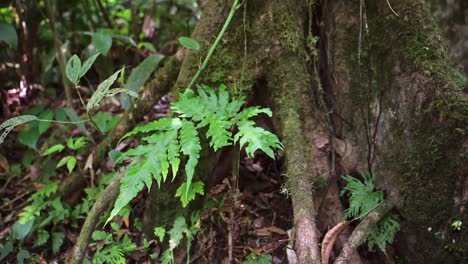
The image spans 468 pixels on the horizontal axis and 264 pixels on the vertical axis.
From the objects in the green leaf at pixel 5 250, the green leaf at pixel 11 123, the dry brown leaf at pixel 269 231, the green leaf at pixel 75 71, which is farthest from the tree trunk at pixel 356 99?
the green leaf at pixel 5 250

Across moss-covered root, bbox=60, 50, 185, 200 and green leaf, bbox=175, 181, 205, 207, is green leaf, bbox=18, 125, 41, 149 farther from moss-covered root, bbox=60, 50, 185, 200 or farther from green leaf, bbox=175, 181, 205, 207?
green leaf, bbox=175, 181, 205, 207

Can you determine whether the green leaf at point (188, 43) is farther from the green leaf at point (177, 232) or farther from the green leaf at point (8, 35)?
the green leaf at point (8, 35)

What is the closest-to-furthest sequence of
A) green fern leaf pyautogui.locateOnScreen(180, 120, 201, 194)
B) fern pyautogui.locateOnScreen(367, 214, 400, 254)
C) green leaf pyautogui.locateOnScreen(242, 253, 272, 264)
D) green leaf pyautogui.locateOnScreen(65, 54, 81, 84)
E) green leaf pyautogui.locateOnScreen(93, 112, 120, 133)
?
1. green fern leaf pyautogui.locateOnScreen(180, 120, 201, 194)
2. green leaf pyautogui.locateOnScreen(65, 54, 81, 84)
3. fern pyautogui.locateOnScreen(367, 214, 400, 254)
4. green leaf pyautogui.locateOnScreen(242, 253, 272, 264)
5. green leaf pyautogui.locateOnScreen(93, 112, 120, 133)

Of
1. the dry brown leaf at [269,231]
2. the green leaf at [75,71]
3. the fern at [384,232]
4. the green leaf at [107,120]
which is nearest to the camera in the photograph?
the green leaf at [75,71]

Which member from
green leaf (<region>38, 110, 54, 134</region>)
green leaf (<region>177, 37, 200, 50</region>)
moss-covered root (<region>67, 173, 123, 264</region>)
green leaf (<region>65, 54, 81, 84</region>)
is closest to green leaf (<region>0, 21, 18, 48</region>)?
green leaf (<region>38, 110, 54, 134</region>)

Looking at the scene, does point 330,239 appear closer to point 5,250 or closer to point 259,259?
point 259,259

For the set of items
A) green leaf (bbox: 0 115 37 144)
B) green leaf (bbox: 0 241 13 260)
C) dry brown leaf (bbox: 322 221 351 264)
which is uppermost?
green leaf (bbox: 0 115 37 144)

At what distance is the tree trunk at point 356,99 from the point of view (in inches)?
92.3

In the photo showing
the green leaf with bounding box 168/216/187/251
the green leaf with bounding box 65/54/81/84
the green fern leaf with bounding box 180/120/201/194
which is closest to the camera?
the green fern leaf with bounding box 180/120/201/194

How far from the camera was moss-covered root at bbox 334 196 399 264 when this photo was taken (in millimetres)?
2338

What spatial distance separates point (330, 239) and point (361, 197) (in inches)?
15.4

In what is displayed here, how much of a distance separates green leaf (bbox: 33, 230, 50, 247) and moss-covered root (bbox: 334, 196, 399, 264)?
2115 mm

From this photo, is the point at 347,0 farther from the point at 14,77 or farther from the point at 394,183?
the point at 14,77

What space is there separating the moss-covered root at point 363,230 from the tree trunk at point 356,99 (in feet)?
0.20
